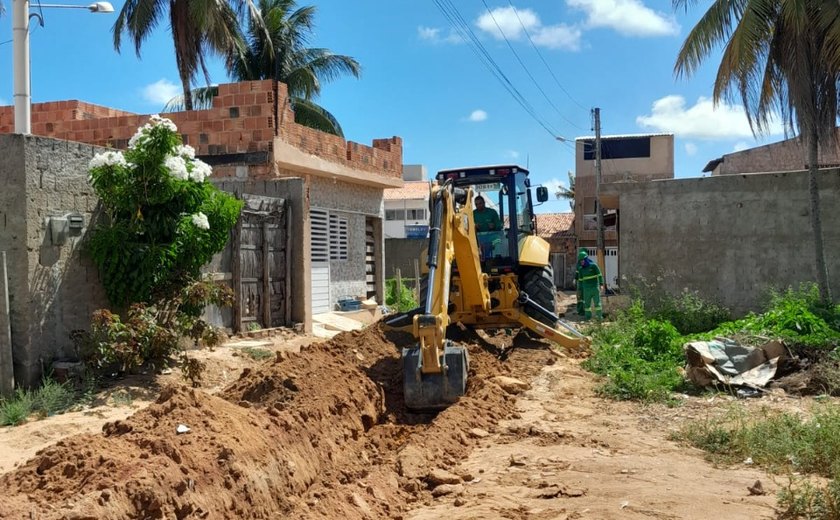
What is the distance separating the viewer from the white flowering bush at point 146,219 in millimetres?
8773

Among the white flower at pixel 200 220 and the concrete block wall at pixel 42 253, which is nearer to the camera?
the concrete block wall at pixel 42 253

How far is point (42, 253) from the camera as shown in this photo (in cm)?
833

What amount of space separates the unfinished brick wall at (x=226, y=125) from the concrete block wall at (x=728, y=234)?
7603 mm

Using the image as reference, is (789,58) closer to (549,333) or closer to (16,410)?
(549,333)

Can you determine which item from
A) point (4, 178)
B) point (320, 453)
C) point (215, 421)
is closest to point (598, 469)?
point (320, 453)

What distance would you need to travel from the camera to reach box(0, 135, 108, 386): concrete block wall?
812 centimetres

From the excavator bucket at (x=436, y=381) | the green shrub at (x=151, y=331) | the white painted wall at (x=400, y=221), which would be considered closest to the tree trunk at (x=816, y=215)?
the excavator bucket at (x=436, y=381)

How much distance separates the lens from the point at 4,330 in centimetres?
788

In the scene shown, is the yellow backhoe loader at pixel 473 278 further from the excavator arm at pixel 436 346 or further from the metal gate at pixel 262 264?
the metal gate at pixel 262 264

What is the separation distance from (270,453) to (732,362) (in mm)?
6495

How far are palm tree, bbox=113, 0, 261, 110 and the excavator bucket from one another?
50.2 ft

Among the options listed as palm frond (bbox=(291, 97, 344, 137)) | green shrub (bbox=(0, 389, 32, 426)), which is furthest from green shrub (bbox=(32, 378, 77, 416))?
palm frond (bbox=(291, 97, 344, 137))

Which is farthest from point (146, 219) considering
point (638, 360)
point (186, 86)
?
point (186, 86)

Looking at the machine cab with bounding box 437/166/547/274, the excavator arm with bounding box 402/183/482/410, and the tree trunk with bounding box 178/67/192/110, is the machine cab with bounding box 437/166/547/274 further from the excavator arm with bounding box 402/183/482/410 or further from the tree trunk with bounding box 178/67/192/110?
the tree trunk with bounding box 178/67/192/110
